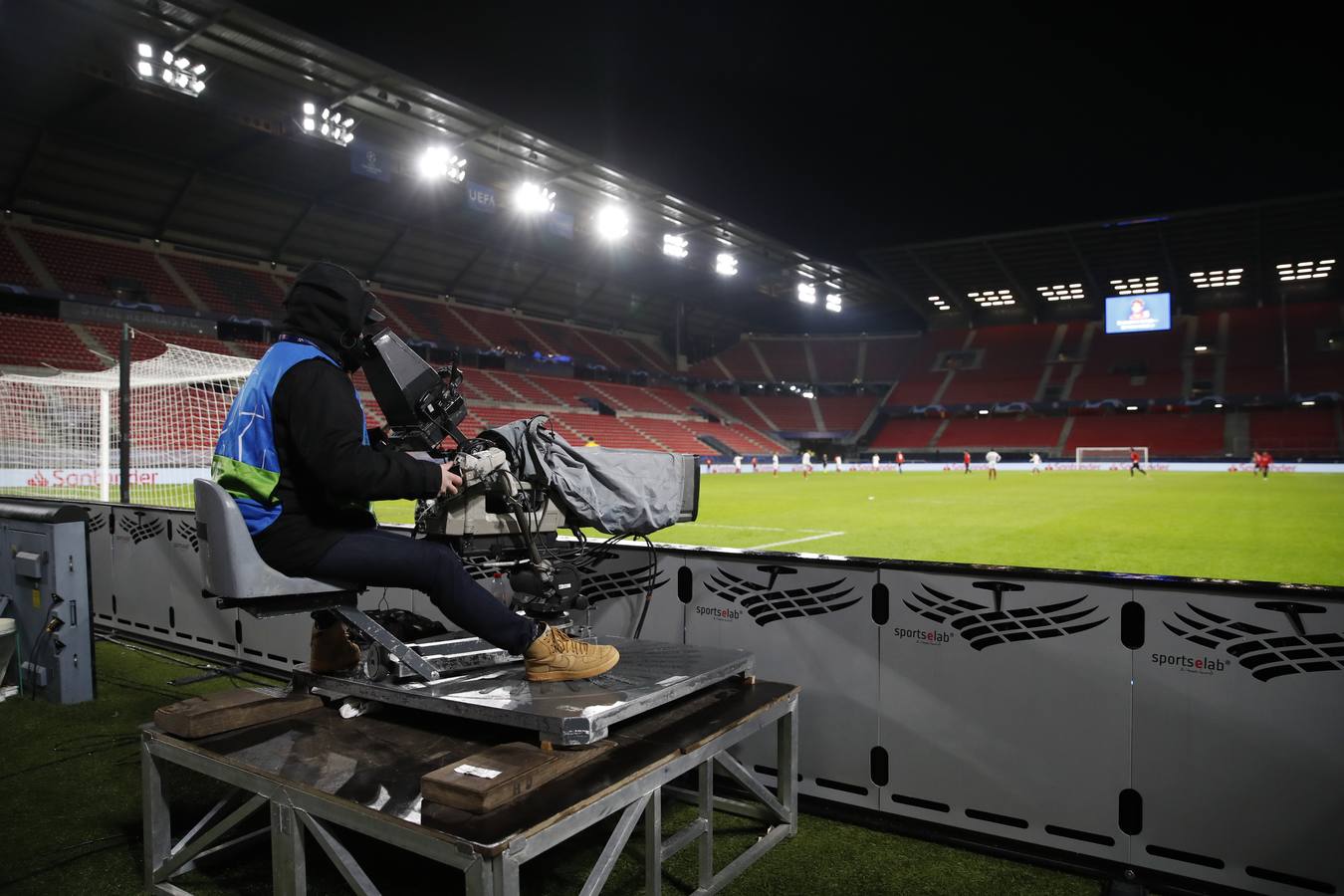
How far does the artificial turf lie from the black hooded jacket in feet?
4.57

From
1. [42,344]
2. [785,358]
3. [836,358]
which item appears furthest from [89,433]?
[836,358]

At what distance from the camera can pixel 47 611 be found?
5.34 meters

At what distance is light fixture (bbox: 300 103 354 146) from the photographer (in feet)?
81.8

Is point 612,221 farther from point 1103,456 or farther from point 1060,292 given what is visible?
point 1060,292

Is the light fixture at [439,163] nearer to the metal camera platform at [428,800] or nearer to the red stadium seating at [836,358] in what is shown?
the metal camera platform at [428,800]

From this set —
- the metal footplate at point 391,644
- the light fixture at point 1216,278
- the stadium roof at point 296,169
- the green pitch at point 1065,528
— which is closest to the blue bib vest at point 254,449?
the metal footplate at point 391,644

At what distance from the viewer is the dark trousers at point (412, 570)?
2615 millimetres

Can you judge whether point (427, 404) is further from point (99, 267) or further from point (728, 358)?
point (728, 358)

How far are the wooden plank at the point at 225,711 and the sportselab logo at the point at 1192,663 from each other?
3348mm

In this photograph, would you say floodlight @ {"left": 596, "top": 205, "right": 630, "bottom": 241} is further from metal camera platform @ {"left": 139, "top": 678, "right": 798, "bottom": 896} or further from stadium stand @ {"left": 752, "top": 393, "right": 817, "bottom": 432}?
metal camera platform @ {"left": 139, "top": 678, "right": 798, "bottom": 896}

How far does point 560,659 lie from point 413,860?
1.09 m

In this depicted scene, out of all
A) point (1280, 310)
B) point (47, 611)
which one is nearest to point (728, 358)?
point (1280, 310)

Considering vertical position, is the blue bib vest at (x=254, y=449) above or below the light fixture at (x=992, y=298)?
below

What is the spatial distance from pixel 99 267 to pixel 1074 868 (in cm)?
3697
